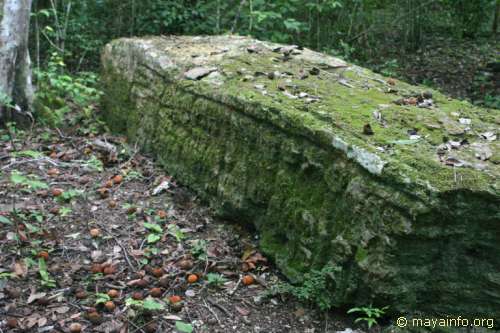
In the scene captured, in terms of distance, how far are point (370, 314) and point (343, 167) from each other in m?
0.86

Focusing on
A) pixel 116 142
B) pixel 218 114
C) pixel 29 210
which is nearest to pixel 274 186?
pixel 218 114

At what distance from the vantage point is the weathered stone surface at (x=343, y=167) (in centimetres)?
263

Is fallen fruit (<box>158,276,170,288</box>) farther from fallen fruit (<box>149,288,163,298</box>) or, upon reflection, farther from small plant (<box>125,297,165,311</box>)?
small plant (<box>125,297,165,311</box>)

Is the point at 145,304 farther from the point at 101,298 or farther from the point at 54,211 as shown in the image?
the point at 54,211

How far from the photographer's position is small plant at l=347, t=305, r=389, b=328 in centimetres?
272

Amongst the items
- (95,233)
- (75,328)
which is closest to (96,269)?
(95,233)

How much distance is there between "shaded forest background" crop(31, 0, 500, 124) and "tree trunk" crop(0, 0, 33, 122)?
4.10 feet

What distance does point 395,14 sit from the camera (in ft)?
34.2

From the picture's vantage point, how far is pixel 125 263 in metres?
3.40

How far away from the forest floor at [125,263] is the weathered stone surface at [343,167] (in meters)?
0.24

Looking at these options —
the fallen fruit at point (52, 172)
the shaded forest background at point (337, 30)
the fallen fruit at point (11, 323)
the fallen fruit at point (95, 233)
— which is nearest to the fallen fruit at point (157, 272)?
the fallen fruit at point (95, 233)

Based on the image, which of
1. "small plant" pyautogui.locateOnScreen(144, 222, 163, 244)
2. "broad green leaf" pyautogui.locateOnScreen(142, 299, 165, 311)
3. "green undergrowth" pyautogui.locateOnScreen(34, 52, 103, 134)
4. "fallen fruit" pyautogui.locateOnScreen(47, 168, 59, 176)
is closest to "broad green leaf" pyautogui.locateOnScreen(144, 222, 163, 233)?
"small plant" pyautogui.locateOnScreen(144, 222, 163, 244)

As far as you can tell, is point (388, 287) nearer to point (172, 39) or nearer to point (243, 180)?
point (243, 180)

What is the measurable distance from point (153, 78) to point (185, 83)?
716 millimetres
